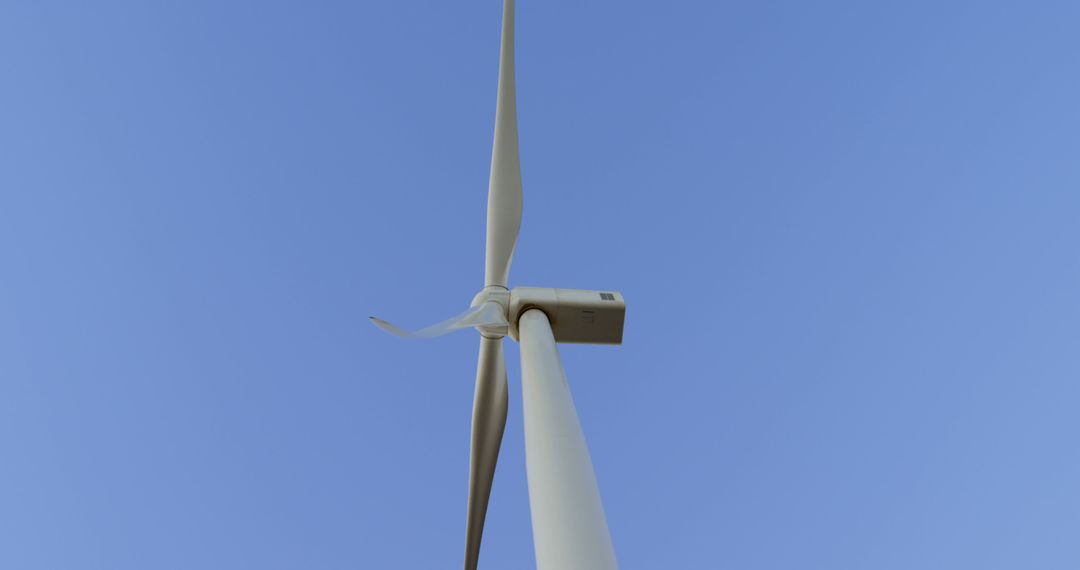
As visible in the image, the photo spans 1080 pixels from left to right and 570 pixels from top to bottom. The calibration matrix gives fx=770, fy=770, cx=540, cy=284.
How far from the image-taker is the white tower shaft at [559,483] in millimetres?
4820

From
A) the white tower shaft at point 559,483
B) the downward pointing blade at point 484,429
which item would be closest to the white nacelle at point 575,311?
the downward pointing blade at point 484,429

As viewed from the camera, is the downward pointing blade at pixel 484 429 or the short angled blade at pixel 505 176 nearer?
the downward pointing blade at pixel 484 429

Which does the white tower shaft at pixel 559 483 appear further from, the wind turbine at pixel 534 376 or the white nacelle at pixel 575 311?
the white nacelle at pixel 575 311

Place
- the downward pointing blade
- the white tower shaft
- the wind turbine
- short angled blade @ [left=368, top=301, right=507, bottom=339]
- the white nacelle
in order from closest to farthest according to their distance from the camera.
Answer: the white tower shaft, the wind turbine, short angled blade @ [left=368, top=301, right=507, bottom=339], the white nacelle, the downward pointing blade

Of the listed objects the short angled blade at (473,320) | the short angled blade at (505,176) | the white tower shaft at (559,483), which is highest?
the short angled blade at (505,176)

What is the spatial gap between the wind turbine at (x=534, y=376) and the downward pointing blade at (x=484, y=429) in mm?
16

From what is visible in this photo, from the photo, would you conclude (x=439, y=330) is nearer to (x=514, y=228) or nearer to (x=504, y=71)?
(x=514, y=228)

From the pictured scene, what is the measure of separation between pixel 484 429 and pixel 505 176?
153 inches

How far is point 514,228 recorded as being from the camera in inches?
454

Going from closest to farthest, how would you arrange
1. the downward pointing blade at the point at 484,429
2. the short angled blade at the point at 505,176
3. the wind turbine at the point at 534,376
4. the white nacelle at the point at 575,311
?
the wind turbine at the point at 534,376 < the white nacelle at the point at 575,311 < the downward pointing blade at the point at 484,429 < the short angled blade at the point at 505,176

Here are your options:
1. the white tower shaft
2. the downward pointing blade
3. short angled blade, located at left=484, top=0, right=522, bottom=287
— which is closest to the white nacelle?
the downward pointing blade

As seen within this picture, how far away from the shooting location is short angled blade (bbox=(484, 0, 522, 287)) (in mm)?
11422

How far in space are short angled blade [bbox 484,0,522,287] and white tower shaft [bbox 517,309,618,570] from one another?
167 inches

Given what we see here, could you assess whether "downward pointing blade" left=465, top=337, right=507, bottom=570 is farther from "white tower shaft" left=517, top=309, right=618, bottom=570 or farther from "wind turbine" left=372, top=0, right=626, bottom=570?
"white tower shaft" left=517, top=309, right=618, bottom=570
